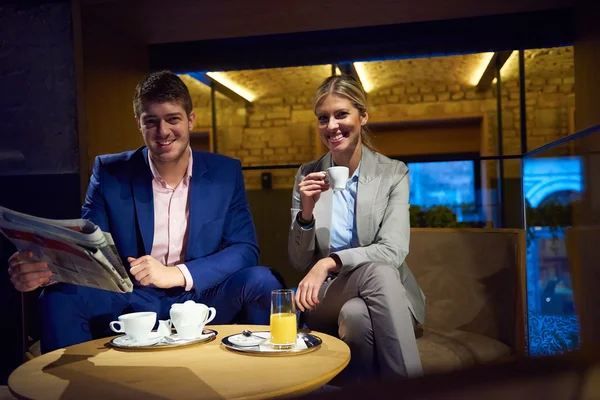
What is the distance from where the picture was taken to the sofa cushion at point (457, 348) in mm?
1715

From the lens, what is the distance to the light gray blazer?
189cm

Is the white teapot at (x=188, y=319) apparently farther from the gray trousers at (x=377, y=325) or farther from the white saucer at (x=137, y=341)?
the gray trousers at (x=377, y=325)

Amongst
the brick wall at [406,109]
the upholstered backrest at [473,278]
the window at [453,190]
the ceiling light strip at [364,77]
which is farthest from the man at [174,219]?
the ceiling light strip at [364,77]

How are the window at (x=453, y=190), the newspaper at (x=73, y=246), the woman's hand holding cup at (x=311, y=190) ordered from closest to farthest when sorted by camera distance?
1. the newspaper at (x=73, y=246)
2. the woman's hand holding cup at (x=311, y=190)
3. the window at (x=453, y=190)

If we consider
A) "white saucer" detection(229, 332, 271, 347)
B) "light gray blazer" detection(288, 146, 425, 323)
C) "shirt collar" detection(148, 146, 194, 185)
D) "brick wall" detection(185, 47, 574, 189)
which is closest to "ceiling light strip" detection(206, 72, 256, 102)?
"brick wall" detection(185, 47, 574, 189)

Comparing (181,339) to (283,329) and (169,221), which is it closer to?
(283,329)

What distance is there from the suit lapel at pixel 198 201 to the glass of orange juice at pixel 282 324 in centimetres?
67

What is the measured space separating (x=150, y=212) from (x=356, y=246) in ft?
2.34

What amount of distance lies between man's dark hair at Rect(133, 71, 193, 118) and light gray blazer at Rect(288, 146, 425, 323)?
53cm

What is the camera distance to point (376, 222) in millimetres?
1981

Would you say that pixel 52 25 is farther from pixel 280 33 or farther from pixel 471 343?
pixel 471 343

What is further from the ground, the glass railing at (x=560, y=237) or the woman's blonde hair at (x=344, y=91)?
the woman's blonde hair at (x=344, y=91)

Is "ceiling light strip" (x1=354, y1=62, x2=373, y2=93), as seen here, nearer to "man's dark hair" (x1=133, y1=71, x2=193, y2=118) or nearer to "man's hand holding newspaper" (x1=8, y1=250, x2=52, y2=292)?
"man's dark hair" (x1=133, y1=71, x2=193, y2=118)

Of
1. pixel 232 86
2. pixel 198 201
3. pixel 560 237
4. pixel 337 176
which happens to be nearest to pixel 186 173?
pixel 198 201
